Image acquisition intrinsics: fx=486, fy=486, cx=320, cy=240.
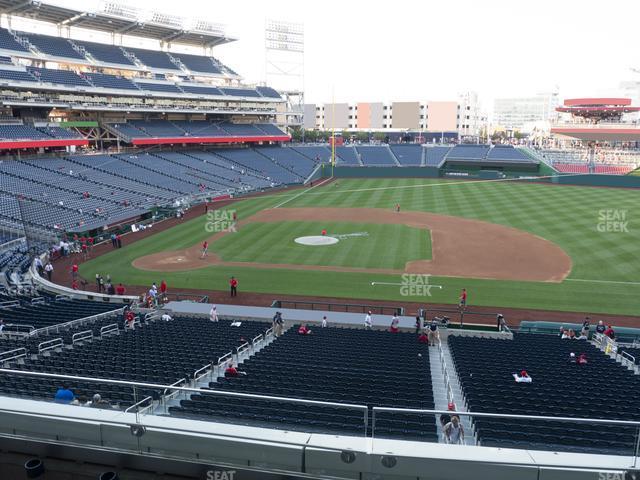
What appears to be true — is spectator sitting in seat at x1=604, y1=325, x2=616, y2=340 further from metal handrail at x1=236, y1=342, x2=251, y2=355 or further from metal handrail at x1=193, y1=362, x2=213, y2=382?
metal handrail at x1=193, y1=362, x2=213, y2=382

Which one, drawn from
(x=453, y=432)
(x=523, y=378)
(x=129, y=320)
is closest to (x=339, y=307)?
(x=129, y=320)

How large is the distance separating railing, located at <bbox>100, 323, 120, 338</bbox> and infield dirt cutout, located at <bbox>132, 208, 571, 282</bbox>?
11.8 meters

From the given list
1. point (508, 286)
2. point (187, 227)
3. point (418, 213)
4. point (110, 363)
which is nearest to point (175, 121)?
point (187, 227)

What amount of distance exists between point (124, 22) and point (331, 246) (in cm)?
5089

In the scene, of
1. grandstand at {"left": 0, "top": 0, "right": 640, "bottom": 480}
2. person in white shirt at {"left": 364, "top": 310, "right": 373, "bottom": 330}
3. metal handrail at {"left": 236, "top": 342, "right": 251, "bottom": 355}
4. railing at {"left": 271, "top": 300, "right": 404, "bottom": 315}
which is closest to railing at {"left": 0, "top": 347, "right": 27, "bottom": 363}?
grandstand at {"left": 0, "top": 0, "right": 640, "bottom": 480}

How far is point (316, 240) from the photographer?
120 feet

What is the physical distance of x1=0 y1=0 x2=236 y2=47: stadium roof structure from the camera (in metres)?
57.0

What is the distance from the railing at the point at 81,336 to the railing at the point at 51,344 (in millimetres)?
396

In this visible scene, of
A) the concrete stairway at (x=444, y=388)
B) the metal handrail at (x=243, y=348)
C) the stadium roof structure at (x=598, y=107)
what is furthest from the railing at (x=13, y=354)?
the stadium roof structure at (x=598, y=107)

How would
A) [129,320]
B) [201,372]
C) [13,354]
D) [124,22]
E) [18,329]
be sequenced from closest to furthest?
1. [201,372]
2. [13,354]
3. [18,329]
4. [129,320]
5. [124,22]

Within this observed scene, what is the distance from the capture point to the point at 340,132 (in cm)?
13012

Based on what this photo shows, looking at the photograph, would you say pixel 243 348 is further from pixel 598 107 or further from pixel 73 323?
pixel 598 107

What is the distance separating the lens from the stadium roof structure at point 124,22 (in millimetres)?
56969

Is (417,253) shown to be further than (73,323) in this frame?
Yes
